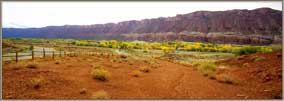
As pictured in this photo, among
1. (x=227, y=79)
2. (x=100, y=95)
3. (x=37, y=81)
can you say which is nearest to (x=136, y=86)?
(x=100, y=95)

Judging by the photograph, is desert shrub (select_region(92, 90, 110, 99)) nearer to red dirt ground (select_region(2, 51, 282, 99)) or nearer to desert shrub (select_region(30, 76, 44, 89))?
red dirt ground (select_region(2, 51, 282, 99))

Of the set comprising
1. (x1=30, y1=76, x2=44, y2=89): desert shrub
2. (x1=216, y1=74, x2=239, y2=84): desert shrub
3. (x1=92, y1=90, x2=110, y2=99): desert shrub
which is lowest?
(x1=92, y1=90, x2=110, y2=99): desert shrub


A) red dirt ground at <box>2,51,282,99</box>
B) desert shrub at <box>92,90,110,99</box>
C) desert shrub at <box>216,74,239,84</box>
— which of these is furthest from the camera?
desert shrub at <box>216,74,239,84</box>

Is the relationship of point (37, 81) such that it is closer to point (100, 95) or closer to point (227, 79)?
point (100, 95)

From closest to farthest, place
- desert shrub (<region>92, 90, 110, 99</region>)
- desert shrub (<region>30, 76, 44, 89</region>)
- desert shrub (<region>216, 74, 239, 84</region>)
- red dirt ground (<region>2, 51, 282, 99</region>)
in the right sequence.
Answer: desert shrub (<region>92, 90, 110, 99</region>) < red dirt ground (<region>2, 51, 282, 99</region>) < desert shrub (<region>30, 76, 44, 89</region>) < desert shrub (<region>216, 74, 239, 84</region>)

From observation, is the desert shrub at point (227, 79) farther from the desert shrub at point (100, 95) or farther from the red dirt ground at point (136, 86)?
the desert shrub at point (100, 95)

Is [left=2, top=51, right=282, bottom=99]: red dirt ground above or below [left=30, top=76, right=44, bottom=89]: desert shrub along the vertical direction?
below

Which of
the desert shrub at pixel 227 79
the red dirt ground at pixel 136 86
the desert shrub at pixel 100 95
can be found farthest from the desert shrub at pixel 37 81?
the desert shrub at pixel 227 79

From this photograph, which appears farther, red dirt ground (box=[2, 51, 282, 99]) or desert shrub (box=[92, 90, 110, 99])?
red dirt ground (box=[2, 51, 282, 99])

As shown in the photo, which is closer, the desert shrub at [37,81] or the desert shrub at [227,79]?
the desert shrub at [37,81]

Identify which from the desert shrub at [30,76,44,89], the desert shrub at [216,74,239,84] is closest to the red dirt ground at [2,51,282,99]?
the desert shrub at [30,76,44,89]

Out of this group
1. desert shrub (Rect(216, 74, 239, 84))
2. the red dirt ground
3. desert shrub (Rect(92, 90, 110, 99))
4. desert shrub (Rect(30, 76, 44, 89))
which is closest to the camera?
desert shrub (Rect(92, 90, 110, 99))

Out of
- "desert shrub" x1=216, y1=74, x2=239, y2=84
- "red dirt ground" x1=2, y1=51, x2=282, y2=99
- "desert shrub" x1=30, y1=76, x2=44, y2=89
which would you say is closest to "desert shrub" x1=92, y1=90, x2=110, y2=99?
"red dirt ground" x1=2, y1=51, x2=282, y2=99

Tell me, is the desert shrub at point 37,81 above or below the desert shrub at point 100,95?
above
